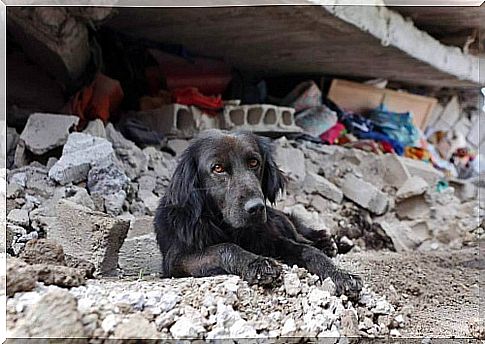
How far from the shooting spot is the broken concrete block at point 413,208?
6.13m

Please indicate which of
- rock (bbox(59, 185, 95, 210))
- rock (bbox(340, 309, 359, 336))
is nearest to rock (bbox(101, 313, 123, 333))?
rock (bbox(340, 309, 359, 336))

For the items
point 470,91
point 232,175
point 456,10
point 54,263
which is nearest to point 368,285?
point 232,175

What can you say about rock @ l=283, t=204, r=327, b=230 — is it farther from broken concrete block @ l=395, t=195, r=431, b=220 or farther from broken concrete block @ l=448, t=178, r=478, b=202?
broken concrete block @ l=448, t=178, r=478, b=202

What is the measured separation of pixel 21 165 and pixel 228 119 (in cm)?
172

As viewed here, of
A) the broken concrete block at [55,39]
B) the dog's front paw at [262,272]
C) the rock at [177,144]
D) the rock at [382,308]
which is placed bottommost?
the rock at [382,308]

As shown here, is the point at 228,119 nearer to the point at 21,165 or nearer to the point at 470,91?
the point at 21,165

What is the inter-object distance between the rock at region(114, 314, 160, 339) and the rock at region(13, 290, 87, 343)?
12cm

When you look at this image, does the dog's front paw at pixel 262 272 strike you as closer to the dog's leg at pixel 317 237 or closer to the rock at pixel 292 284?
the rock at pixel 292 284

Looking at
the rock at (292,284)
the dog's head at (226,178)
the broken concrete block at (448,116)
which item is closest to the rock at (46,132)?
the dog's head at (226,178)

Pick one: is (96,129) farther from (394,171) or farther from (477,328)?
(477,328)

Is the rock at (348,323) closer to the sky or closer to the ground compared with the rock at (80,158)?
closer to the ground

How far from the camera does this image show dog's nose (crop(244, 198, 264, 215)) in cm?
292

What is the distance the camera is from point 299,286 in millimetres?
2699

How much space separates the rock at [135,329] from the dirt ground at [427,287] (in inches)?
42.8
